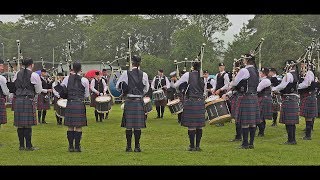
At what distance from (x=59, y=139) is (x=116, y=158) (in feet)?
10.00

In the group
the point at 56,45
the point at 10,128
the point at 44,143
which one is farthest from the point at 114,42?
the point at 44,143

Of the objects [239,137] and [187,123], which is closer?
[187,123]

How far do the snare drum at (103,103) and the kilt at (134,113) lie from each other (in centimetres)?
524

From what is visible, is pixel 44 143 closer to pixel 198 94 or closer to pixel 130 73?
pixel 130 73

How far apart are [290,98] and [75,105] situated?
4.05 meters

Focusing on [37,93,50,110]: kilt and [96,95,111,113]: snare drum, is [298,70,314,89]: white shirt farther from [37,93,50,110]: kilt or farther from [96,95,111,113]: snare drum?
[37,93,50,110]: kilt

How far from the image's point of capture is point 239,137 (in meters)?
10.9

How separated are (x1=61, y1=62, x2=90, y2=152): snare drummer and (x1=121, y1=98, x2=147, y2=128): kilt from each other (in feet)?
2.49

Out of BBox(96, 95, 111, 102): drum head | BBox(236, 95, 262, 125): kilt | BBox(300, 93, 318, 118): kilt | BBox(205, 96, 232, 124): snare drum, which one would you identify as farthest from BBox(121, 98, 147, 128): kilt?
BBox(96, 95, 111, 102): drum head

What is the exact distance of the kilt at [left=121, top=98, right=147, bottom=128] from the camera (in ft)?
29.1

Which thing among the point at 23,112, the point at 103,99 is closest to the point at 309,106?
the point at 103,99

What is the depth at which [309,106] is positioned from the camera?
1106cm

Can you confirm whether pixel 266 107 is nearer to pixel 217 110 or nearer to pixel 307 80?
pixel 307 80

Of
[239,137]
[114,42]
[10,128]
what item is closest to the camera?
[239,137]
